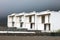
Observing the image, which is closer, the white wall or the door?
the white wall

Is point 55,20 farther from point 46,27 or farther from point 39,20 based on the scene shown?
point 39,20

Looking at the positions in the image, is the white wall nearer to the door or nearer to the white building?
the white building

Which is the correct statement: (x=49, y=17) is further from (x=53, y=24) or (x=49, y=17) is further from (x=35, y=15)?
(x=35, y=15)

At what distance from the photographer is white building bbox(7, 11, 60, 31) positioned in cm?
2370

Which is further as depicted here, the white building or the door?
the door

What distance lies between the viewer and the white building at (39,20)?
23.7 metres

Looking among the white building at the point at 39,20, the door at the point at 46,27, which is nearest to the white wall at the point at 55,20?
the white building at the point at 39,20

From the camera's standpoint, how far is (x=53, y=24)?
2362cm

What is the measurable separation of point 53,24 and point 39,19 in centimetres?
498

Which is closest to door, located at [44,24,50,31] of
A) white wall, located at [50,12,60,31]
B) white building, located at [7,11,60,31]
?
white building, located at [7,11,60,31]

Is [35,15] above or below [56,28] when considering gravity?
above

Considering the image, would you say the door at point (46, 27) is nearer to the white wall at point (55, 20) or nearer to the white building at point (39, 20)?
the white building at point (39, 20)

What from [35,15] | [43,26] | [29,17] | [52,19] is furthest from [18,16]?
[52,19]

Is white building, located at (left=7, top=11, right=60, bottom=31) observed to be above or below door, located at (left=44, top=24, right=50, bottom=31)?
above
